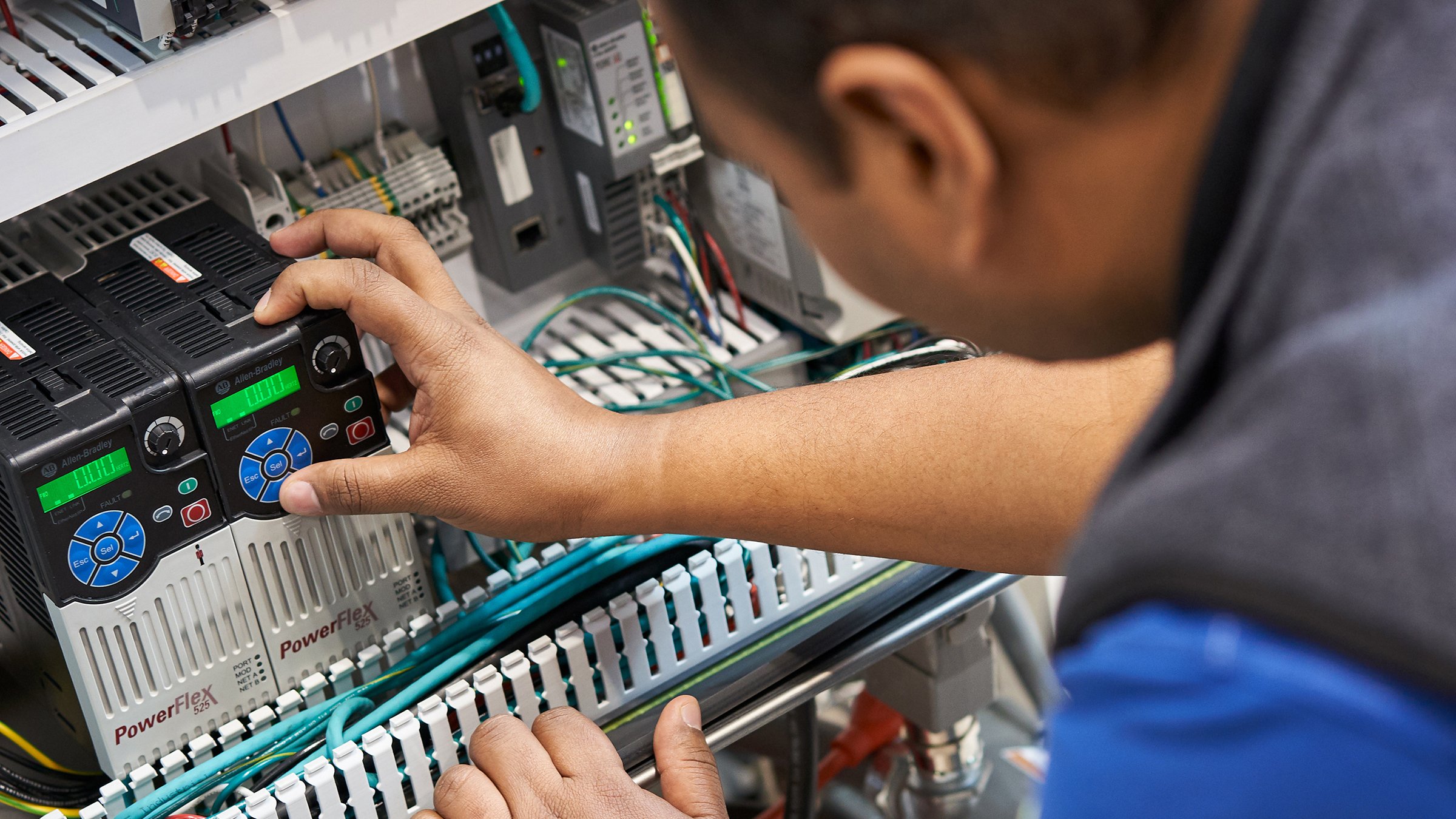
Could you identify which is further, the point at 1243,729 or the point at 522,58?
the point at 522,58

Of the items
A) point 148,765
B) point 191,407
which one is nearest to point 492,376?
point 191,407

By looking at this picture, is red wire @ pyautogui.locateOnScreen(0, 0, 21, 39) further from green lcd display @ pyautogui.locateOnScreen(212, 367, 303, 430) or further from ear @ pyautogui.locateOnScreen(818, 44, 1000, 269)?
ear @ pyautogui.locateOnScreen(818, 44, 1000, 269)

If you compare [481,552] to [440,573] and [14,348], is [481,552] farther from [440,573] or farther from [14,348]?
[14,348]

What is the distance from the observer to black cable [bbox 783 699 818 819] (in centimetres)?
133

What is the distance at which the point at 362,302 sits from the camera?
1.00 meters

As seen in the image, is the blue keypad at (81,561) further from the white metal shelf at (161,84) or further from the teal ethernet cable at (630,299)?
the teal ethernet cable at (630,299)

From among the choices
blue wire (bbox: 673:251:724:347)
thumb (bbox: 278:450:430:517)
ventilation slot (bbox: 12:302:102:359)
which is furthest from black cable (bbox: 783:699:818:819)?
ventilation slot (bbox: 12:302:102:359)

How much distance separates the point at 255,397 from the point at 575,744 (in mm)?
334

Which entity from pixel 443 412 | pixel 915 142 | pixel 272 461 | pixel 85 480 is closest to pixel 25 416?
pixel 85 480

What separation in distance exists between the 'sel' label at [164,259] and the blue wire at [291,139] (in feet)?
0.68

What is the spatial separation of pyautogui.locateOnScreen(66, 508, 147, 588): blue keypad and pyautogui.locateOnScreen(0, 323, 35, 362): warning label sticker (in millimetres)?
135

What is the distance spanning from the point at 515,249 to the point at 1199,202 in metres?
1.09

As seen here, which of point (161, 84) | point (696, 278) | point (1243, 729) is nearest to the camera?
point (1243, 729)

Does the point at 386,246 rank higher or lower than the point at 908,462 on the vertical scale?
higher
